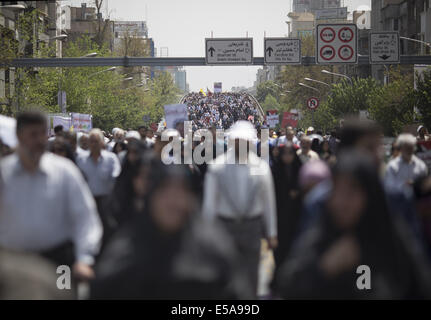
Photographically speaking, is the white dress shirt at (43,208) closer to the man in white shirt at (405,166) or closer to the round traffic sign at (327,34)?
the man in white shirt at (405,166)

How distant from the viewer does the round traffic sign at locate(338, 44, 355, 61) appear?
32938mm

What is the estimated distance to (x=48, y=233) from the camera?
569cm

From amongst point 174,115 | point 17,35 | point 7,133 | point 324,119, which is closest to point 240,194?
point 7,133

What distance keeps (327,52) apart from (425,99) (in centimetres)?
504

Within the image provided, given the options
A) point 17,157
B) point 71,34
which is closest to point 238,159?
point 17,157

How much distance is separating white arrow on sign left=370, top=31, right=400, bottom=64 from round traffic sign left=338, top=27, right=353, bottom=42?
209cm

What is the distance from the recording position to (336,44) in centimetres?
3372

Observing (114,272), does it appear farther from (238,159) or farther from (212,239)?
(238,159)

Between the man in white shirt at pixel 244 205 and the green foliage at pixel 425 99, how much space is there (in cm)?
2803

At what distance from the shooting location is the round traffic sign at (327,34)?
33.1m

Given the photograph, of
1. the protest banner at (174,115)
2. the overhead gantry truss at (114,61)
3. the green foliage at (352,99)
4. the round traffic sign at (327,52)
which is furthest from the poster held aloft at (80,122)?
the green foliage at (352,99)

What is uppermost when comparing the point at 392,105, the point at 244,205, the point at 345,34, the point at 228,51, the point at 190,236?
the point at 345,34

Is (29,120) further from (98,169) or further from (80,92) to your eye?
(80,92)

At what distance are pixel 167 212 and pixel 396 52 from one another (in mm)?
32552
